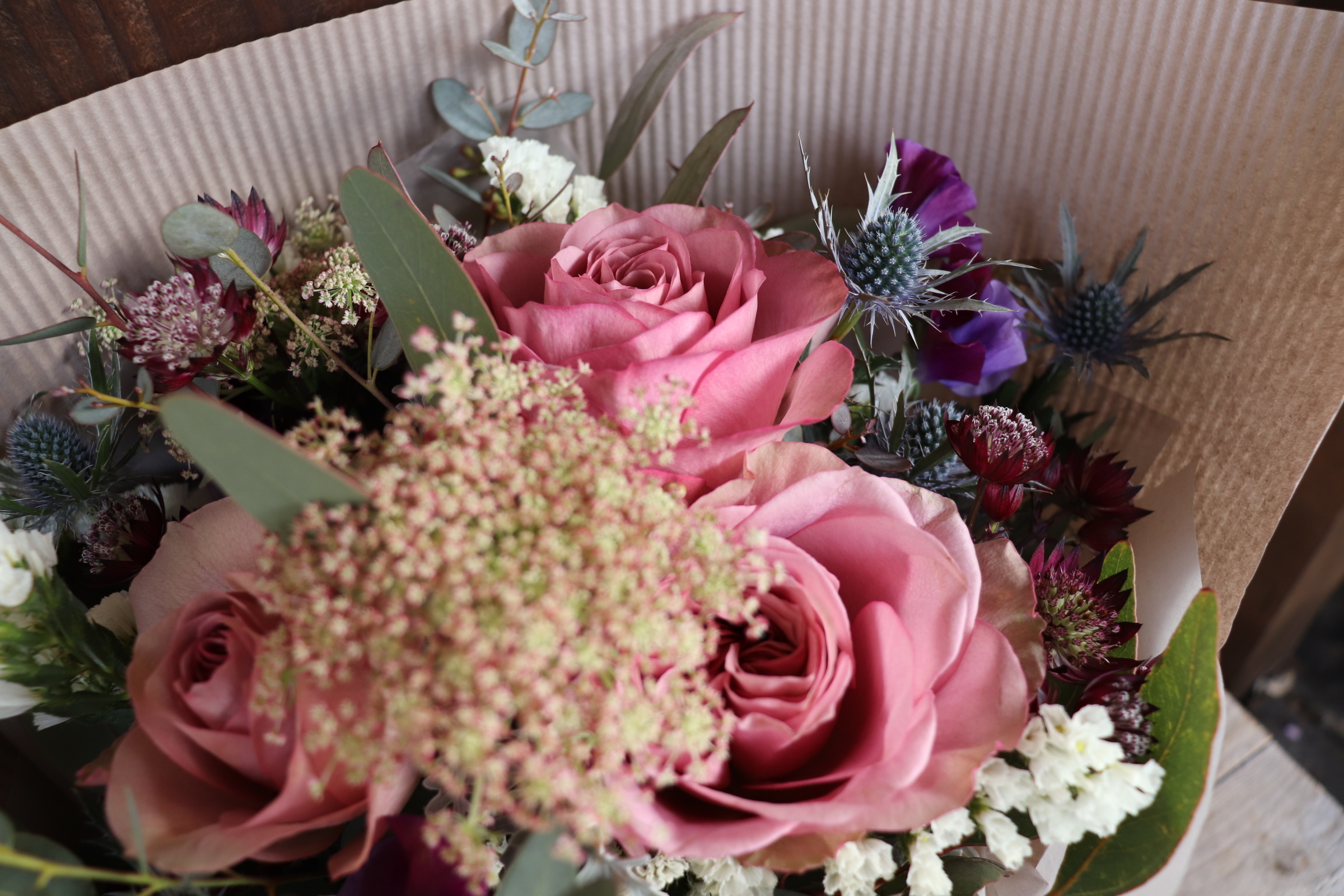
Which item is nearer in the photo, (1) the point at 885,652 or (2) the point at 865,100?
(1) the point at 885,652

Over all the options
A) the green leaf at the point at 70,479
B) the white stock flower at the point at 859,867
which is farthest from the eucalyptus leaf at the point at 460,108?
the white stock flower at the point at 859,867

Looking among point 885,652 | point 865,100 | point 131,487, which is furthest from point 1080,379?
point 131,487

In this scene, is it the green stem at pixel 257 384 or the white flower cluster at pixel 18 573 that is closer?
the white flower cluster at pixel 18 573

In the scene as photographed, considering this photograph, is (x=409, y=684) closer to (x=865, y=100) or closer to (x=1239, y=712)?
(x=865, y=100)

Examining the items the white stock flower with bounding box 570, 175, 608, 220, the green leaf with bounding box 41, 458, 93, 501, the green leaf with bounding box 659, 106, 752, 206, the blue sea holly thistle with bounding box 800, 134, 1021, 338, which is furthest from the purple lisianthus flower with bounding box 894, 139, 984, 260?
the green leaf with bounding box 41, 458, 93, 501

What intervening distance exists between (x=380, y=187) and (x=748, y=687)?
1.02 ft

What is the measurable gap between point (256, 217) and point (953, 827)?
1.92 ft

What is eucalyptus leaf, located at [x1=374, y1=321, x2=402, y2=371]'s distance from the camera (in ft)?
1.73

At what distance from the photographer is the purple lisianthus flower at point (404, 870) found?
39cm

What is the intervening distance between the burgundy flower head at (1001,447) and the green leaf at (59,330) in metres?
0.57

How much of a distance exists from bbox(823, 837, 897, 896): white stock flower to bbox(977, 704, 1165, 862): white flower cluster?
0.19 ft

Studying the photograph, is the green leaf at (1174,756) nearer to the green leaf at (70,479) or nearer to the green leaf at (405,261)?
the green leaf at (405,261)

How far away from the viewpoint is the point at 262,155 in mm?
615

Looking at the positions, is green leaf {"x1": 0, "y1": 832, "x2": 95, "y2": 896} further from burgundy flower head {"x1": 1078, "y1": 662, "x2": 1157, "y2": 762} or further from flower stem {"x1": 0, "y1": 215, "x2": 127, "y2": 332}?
burgundy flower head {"x1": 1078, "y1": 662, "x2": 1157, "y2": 762}
